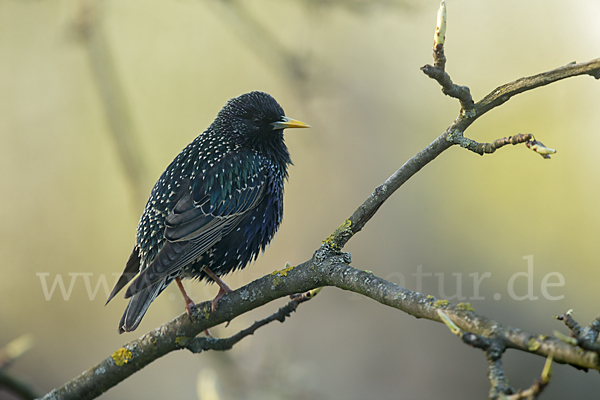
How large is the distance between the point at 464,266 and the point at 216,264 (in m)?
3.89

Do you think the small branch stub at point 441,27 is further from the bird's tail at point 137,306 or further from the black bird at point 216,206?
the bird's tail at point 137,306

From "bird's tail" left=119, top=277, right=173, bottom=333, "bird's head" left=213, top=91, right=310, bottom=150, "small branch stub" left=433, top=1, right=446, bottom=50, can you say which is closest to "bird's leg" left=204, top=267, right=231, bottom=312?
"bird's tail" left=119, top=277, right=173, bottom=333

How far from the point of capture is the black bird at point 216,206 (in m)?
3.36

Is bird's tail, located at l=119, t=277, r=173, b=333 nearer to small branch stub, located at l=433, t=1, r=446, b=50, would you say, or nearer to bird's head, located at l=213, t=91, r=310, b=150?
bird's head, located at l=213, t=91, r=310, b=150

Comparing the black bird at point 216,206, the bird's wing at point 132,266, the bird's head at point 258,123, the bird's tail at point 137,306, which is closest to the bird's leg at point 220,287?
the black bird at point 216,206

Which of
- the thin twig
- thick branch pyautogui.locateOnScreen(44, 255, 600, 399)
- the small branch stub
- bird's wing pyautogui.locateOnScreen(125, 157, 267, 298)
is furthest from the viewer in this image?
bird's wing pyautogui.locateOnScreen(125, 157, 267, 298)

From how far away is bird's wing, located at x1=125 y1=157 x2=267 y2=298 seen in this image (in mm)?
3266

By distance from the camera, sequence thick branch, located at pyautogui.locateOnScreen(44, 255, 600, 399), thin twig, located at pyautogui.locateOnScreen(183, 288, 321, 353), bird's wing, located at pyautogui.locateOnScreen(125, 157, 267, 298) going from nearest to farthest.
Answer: thick branch, located at pyautogui.locateOnScreen(44, 255, 600, 399), thin twig, located at pyautogui.locateOnScreen(183, 288, 321, 353), bird's wing, located at pyautogui.locateOnScreen(125, 157, 267, 298)

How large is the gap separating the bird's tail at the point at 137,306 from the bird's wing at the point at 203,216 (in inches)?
→ 4.6

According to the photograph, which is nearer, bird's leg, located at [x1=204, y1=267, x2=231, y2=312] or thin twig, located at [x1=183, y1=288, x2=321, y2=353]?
thin twig, located at [x1=183, y1=288, x2=321, y2=353]

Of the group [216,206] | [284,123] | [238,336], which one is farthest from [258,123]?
[238,336]

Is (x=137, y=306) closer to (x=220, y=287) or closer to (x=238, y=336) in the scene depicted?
(x=220, y=287)

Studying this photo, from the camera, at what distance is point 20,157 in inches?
299

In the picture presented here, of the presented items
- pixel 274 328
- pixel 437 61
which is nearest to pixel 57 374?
pixel 274 328
